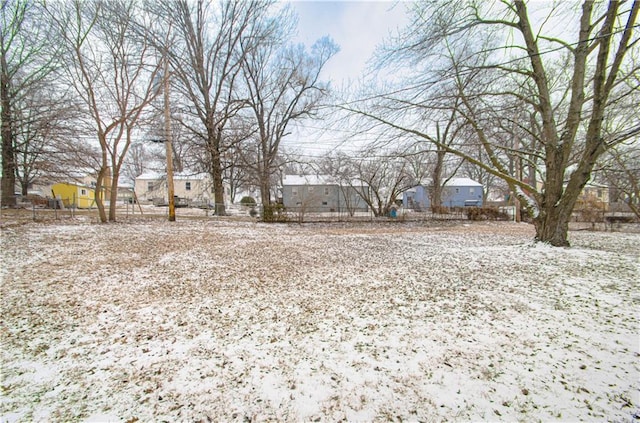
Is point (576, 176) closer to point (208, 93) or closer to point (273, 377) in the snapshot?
point (273, 377)

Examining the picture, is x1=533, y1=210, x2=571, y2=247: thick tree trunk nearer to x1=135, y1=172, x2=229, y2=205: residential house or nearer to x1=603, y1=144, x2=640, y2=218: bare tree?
x1=603, y1=144, x2=640, y2=218: bare tree

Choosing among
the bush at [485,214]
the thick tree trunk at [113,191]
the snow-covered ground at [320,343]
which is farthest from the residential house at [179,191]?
the snow-covered ground at [320,343]

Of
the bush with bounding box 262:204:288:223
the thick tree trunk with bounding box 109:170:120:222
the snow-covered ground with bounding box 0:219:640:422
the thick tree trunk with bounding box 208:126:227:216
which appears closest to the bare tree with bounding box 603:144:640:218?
the snow-covered ground with bounding box 0:219:640:422

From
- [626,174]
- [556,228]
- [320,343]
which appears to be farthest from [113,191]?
[626,174]

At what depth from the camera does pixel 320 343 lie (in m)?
2.34

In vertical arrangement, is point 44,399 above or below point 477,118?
below

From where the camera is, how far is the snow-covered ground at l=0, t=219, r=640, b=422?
1.64 metres

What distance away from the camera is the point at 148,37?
11625mm

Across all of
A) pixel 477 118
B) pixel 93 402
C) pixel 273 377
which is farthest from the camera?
pixel 477 118

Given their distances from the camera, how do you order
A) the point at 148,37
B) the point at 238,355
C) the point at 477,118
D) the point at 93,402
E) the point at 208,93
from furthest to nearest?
the point at 208,93
the point at 148,37
the point at 477,118
the point at 238,355
the point at 93,402

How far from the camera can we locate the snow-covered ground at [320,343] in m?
1.64

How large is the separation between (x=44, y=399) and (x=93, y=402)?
35 cm

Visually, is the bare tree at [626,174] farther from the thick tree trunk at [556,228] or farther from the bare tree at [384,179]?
the bare tree at [384,179]

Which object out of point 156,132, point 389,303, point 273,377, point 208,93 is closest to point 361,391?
point 273,377
